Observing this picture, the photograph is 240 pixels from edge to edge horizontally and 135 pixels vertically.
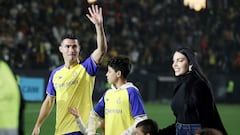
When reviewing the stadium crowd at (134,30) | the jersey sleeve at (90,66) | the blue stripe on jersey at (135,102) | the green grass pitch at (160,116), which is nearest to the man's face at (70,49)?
the jersey sleeve at (90,66)

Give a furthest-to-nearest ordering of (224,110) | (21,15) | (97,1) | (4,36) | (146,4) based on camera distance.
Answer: (146,4) < (97,1) < (21,15) < (4,36) < (224,110)

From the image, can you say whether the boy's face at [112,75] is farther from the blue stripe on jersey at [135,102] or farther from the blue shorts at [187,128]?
the blue shorts at [187,128]

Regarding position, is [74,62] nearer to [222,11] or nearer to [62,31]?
[62,31]

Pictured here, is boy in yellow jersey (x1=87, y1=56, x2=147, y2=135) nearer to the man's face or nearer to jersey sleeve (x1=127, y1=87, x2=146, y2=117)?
jersey sleeve (x1=127, y1=87, x2=146, y2=117)

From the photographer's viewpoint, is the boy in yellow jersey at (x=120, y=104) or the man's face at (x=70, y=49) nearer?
the boy in yellow jersey at (x=120, y=104)

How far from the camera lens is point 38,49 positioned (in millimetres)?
25812

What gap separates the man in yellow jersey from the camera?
3246 millimetres

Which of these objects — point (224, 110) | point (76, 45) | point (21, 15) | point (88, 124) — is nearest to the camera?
point (88, 124)

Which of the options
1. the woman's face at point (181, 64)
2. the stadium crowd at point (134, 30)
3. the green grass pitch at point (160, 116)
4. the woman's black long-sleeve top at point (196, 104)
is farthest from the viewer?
the stadium crowd at point (134, 30)

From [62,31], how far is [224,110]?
27.8 feet

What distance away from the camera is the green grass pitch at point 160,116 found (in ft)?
51.7

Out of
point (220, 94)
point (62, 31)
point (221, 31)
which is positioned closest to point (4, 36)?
point (62, 31)

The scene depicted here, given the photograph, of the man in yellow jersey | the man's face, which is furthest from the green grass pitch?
the man in yellow jersey

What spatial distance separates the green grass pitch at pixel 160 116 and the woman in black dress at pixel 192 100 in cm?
835
